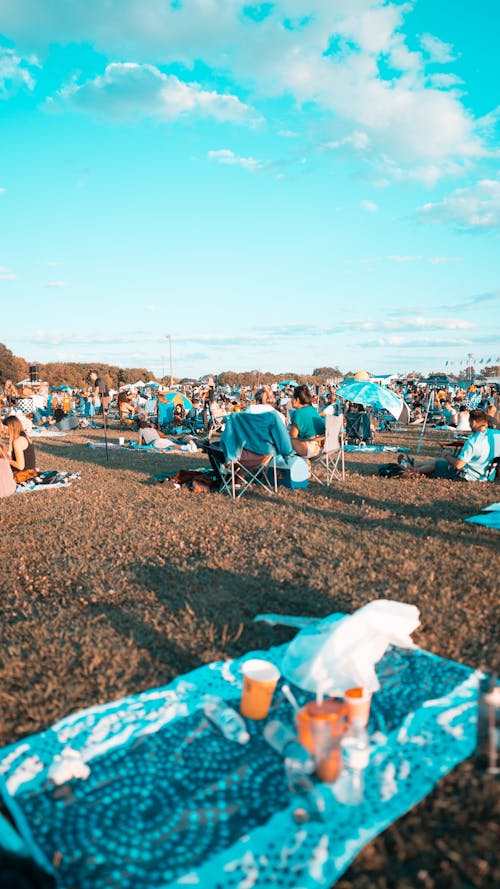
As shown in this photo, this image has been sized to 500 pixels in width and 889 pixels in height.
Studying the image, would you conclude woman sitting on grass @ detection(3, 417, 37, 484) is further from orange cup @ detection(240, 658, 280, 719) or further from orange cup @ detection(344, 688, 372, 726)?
orange cup @ detection(344, 688, 372, 726)

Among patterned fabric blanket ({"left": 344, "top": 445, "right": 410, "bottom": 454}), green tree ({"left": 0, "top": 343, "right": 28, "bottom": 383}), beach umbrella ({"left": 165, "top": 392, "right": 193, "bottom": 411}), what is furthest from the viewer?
green tree ({"left": 0, "top": 343, "right": 28, "bottom": 383})

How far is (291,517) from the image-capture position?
227 inches

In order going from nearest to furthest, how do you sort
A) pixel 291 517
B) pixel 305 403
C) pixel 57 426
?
pixel 291 517
pixel 305 403
pixel 57 426

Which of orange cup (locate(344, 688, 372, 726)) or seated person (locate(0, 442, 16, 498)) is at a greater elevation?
seated person (locate(0, 442, 16, 498))

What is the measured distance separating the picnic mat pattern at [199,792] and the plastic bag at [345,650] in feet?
0.45

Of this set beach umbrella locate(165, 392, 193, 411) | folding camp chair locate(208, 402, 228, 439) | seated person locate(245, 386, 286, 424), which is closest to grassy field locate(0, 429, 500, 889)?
seated person locate(245, 386, 286, 424)

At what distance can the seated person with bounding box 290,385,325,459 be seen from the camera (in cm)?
759

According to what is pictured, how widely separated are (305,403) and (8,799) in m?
6.54

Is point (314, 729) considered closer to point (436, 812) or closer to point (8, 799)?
point (436, 812)

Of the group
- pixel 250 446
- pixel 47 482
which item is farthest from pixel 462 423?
pixel 47 482

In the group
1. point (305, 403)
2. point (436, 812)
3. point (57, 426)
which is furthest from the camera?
point (57, 426)

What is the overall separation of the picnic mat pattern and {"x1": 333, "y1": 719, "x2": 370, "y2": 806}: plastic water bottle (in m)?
0.03

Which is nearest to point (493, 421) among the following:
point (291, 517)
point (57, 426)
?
point (291, 517)

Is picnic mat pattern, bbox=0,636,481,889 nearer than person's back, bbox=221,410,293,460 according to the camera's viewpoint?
Yes
